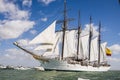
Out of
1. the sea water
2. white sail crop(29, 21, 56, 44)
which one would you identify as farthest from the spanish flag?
the sea water

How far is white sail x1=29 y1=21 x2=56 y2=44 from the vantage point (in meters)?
68.1

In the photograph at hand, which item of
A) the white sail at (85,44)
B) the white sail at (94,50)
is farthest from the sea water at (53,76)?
the white sail at (94,50)

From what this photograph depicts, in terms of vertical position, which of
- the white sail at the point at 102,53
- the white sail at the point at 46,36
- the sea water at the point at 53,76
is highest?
the white sail at the point at 46,36

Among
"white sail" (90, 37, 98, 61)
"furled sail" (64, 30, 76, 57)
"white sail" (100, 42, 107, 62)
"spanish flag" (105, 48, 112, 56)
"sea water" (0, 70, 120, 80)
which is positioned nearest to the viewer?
"sea water" (0, 70, 120, 80)

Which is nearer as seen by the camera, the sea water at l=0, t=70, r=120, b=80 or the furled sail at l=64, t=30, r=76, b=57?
the sea water at l=0, t=70, r=120, b=80

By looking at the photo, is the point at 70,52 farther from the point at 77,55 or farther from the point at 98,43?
the point at 98,43

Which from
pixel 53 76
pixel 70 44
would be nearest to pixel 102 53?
pixel 70 44

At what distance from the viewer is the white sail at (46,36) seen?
68.1 meters

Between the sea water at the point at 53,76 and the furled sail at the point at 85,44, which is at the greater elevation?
the furled sail at the point at 85,44

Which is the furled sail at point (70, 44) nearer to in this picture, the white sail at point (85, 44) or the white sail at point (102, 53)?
the white sail at point (85, 44)

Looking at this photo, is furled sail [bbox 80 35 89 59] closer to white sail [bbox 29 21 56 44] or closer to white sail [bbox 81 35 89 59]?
white sail [bbox 81 35 89 59]

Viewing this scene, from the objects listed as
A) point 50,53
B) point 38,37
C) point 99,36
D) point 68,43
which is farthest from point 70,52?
point 99,36

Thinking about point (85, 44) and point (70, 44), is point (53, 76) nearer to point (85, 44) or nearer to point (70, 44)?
point (70, 44)

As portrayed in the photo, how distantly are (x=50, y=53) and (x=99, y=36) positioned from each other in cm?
3377
